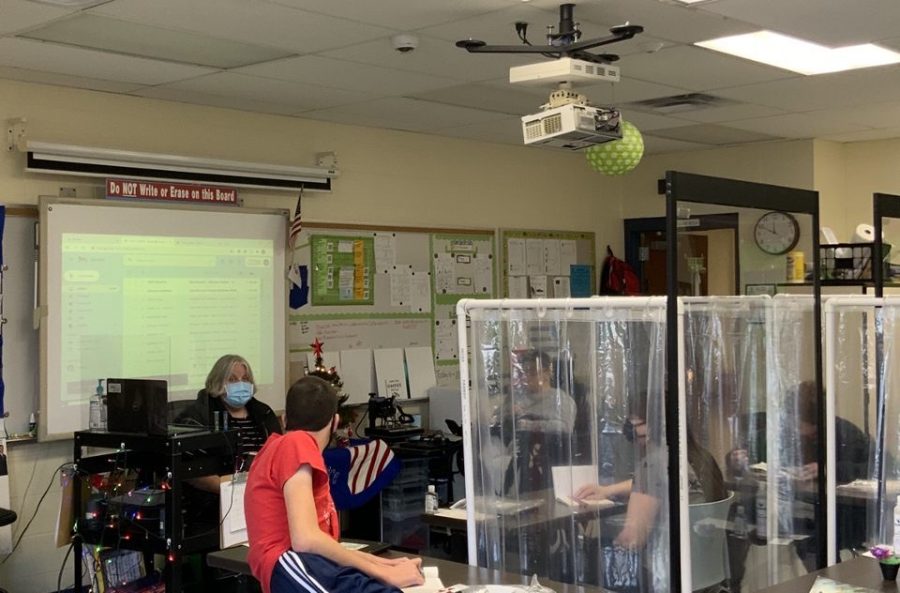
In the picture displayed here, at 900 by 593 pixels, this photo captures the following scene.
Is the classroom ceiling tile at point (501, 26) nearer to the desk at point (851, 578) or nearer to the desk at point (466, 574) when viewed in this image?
the desk at point (466, 574)

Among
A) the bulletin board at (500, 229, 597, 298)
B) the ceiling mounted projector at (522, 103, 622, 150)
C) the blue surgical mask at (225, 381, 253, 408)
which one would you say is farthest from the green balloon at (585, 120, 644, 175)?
the bulletin board at (500, 229, 597, 298)

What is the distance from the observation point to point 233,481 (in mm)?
4711

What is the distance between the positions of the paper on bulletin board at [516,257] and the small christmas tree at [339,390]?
5.70ft

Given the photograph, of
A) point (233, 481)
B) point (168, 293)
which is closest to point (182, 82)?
point (168, 293)

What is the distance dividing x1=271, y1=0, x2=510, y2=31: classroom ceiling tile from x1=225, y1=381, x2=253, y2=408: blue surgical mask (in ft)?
7.04

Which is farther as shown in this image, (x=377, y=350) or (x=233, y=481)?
(x=377, y=350)

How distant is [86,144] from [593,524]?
3.45 metres

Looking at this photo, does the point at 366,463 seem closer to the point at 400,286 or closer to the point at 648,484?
the point at 400,286

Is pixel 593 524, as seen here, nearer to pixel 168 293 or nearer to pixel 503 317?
pixel 503 317

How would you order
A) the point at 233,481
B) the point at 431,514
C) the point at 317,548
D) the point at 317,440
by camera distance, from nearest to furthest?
1. the point at 317,548
2. the point at 317,440
3. the point at 431,514
4. the point at 233,481

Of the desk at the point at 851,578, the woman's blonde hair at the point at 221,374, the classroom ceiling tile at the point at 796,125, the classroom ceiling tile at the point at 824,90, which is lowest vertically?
the desk at the point at 851,578

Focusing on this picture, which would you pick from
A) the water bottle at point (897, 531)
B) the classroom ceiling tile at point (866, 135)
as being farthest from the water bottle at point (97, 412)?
the classroom ceiling tile at point (866, 135)

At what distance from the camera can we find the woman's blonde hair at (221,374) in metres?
5.48

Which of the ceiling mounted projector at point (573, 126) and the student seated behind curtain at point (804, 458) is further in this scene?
the ceiling mounted projector at point (573, 126)
